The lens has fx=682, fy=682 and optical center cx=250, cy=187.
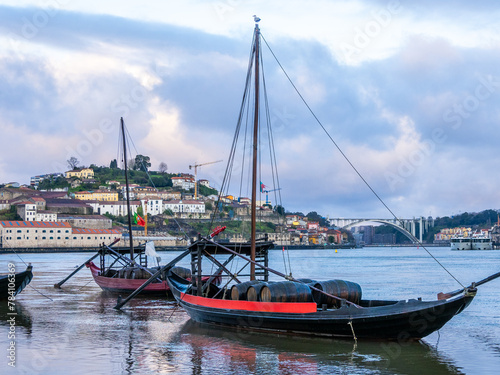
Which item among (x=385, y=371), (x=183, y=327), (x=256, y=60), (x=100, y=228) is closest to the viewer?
(x=385, y=371)

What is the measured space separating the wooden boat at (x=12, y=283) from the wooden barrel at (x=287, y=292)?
49.7ft

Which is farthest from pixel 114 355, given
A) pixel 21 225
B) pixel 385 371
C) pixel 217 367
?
pixel 21 225

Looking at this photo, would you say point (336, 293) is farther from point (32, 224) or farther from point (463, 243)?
point (463, 243)

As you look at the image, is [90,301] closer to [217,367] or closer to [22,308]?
[22,308]

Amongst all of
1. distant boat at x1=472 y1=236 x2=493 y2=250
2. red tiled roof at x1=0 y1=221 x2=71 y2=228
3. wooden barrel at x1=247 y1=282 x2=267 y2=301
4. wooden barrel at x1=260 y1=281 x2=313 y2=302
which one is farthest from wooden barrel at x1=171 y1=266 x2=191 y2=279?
distant boat at x1=472 y1=236 x2=493 y2=250

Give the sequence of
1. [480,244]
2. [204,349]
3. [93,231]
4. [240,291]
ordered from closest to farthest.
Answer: [204,349]
[240,291]
[93,231]
[480,244]

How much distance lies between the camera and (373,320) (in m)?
20.0

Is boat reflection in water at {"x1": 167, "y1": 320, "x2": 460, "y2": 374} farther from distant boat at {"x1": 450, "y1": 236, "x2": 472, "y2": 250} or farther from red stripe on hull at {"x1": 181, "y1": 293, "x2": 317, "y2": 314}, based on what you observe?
distant boat at {"x1": 450, "y1": 236, "x2": 472, "y2": 250}

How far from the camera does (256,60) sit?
99.5 ft

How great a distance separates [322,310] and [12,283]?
1760cm

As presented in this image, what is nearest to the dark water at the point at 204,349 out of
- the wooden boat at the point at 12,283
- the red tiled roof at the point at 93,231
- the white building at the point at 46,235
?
the wooden boat at the point at 12,283

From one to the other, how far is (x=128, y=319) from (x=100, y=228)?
164 meters

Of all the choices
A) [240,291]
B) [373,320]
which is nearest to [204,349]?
[240,291]

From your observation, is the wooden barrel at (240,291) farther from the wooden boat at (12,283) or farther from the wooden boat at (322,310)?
the wooden boat at (12,283)
